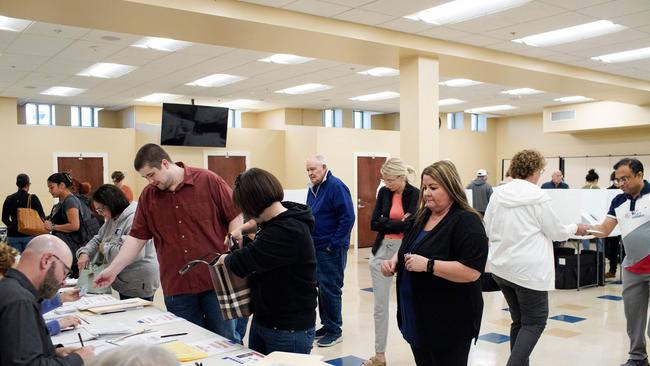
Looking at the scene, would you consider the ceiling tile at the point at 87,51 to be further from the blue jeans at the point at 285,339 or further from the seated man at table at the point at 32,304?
the blue jeans at the point at 285,339

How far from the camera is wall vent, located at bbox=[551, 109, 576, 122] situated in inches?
515

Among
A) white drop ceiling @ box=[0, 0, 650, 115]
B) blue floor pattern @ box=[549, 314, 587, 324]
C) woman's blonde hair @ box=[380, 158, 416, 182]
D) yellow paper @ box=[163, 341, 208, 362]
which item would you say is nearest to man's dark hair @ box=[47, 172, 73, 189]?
white drop ceiling @ box=[0, 0, 650, 115]

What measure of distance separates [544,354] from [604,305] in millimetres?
2195

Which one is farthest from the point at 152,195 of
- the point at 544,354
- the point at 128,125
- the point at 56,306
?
the point at 128,125

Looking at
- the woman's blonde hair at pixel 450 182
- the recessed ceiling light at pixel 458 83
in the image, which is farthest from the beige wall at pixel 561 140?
the woman's blonde hair at pixel 450 182

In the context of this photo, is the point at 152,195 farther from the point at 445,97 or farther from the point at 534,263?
the point at 445,97

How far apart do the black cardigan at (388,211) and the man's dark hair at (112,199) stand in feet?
5.81

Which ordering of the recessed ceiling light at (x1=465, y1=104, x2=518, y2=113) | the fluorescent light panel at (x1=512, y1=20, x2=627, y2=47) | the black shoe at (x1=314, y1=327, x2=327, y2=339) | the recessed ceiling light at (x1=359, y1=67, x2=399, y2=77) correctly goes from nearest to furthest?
the black shoe at (x1=314, y1=327, x2=327, y2=339)
the fluorescent light panel at (x1=512, y1=20, x2=627, y2=47)
the recessed ceiling light at (x1=359, y1=67, x2=399, y2=77)
the recessed ceiling light at (x1=465, y1=104, x2=518, y2=113)

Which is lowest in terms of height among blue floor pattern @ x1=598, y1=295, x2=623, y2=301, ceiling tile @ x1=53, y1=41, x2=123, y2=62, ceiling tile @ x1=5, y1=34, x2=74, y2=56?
blue floor pattern @ x1=598, y1=295, x2=623, y2=301

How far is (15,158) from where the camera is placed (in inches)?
434

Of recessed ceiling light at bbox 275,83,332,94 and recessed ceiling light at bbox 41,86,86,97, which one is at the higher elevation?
recessed ceiling light at bbox 41,86,86,97

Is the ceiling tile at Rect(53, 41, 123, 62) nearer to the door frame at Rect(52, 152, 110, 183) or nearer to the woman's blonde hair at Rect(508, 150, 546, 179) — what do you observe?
the door frame at Rect(52, 152, 110, 183)

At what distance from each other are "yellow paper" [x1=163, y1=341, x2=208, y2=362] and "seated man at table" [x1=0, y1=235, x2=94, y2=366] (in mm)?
338

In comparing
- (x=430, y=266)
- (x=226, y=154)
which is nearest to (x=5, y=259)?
(x=430, y=266)
